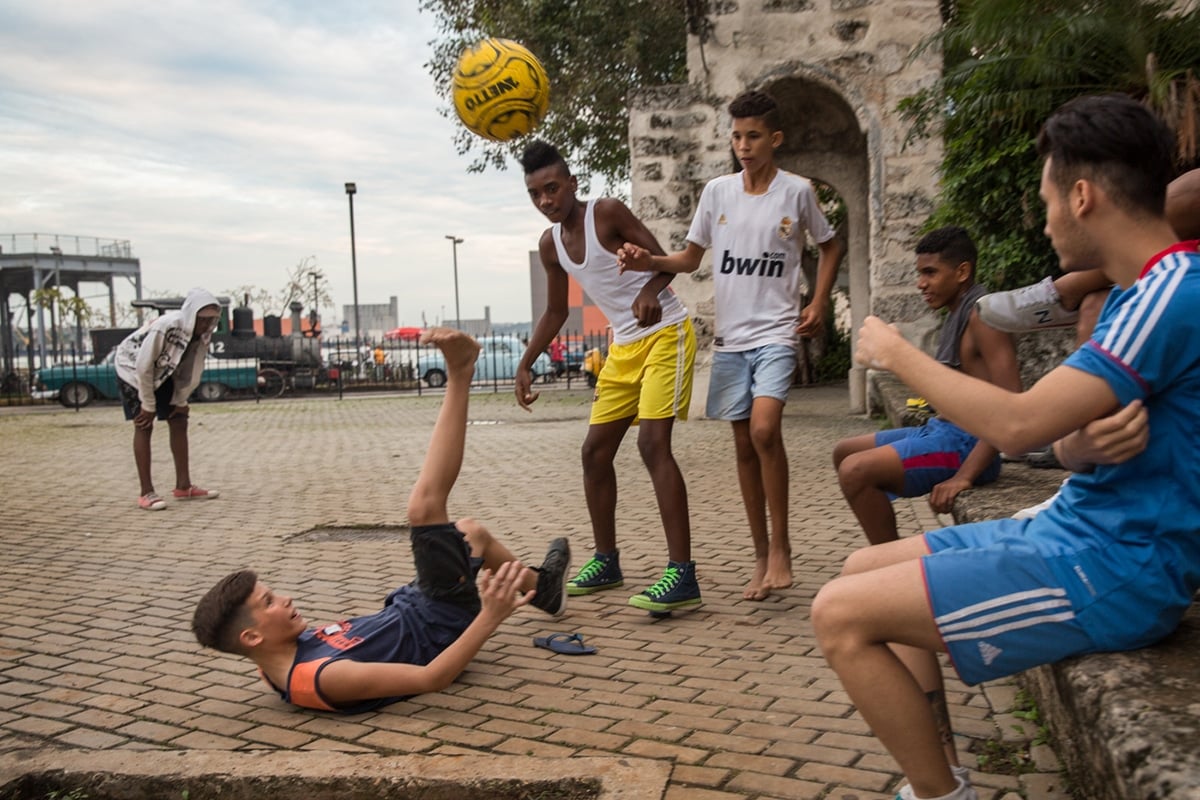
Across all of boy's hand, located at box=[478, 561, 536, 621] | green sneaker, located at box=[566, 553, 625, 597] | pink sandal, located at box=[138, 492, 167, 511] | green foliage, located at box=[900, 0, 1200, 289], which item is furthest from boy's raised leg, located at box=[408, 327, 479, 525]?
pink sandal, located at box=[138, 492, 167, 511]

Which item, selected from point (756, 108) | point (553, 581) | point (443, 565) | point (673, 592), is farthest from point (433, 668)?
point (756, 108)

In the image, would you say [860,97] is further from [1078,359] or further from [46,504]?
[1078,359]

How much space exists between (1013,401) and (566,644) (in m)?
2.43

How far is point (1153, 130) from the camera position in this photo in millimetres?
2195

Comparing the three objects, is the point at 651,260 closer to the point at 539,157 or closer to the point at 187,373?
the point at 539,157

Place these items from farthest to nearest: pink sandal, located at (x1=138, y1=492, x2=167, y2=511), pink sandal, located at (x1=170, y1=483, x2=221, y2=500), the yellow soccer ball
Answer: pink sandal, located at (x1=170, y1=483, x2=221, y2=500) < pink sandal, located at (x1=138, y1=492, x2=167, y2=511) < the yellow soccer ball

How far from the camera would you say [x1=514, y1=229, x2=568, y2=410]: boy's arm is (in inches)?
211

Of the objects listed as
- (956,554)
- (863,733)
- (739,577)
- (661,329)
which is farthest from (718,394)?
(956,554)

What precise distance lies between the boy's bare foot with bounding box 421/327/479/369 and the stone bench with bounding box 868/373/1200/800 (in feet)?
7.29

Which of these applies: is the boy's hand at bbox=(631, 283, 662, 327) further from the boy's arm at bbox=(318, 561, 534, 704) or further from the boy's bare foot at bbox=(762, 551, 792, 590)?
the boy's arm at bbox=(318, 561, 534, 704)

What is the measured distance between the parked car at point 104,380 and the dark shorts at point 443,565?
24.0m

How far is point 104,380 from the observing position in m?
27.1

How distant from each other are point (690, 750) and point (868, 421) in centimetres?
970

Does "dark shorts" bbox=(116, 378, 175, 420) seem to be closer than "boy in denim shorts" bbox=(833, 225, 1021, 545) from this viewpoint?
No
